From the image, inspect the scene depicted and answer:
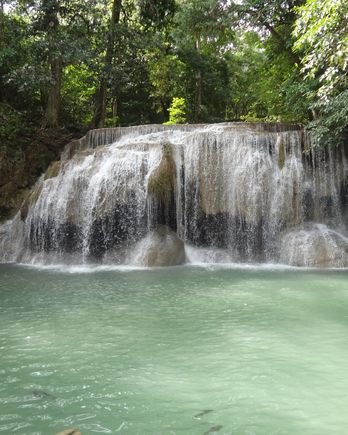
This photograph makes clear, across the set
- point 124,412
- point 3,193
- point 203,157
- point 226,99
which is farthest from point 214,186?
point 226,99

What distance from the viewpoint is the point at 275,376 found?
4453mm

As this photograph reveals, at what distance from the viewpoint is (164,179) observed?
1305cm

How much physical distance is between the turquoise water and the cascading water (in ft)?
12.8

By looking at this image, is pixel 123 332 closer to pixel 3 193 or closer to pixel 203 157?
pixel 203 157

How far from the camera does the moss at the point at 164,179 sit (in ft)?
42.3

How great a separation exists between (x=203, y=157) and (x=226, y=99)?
14463 millimetres

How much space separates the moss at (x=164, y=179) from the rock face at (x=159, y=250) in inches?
36.0

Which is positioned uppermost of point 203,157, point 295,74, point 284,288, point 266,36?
point 266,36

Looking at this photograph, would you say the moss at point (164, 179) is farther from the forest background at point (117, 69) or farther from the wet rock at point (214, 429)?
the wet rock at point (214, 429)

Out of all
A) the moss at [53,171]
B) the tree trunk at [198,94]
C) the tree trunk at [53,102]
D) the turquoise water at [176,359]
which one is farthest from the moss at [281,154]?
the tree trunk at [198,94]

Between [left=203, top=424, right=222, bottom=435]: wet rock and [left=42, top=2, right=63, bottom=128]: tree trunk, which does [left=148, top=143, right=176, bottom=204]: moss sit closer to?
[left=42, top=2, right=63, bottom=128]: tree trunk

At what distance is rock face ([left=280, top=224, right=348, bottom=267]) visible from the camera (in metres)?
11.3

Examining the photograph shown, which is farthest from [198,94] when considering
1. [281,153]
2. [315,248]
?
[315,248]

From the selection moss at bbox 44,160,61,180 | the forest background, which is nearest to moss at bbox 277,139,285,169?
the forest background
